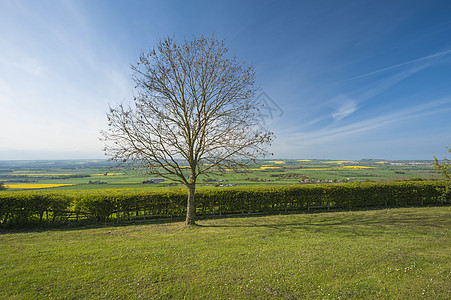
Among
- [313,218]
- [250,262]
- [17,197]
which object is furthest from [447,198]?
[17,197]

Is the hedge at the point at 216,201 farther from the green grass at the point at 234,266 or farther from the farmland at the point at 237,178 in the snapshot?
the green grass at the point at 234,266

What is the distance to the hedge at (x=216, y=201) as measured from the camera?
37.9 feet

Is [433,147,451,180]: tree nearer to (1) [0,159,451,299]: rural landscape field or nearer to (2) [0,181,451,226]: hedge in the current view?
(2) [0,181,451,226]: hedge

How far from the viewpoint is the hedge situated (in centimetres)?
1156

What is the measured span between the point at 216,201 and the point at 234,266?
29.1ft

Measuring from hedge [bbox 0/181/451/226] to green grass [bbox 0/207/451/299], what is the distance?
278 cm

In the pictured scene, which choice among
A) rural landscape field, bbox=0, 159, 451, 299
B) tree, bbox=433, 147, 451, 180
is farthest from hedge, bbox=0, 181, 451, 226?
tree, bbox=433, 147, 451, 180

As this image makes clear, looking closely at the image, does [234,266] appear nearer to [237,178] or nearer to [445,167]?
[237,178]

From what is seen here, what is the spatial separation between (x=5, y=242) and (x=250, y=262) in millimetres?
10560

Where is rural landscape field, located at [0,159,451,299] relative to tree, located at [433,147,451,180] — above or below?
below

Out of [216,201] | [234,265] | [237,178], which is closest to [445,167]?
[237,178]

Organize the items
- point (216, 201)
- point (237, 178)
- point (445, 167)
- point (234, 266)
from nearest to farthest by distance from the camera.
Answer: point (234, 266)
point (237, 178)
point (445, 167)
point (216, 201)

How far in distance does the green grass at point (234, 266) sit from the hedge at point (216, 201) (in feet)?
9.12

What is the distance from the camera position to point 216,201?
14.3 m
